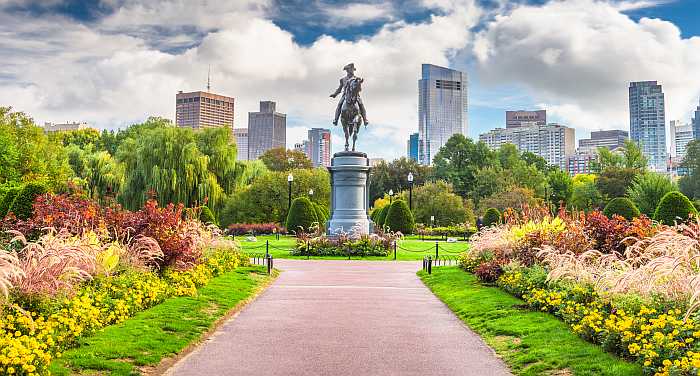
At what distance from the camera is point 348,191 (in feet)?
112

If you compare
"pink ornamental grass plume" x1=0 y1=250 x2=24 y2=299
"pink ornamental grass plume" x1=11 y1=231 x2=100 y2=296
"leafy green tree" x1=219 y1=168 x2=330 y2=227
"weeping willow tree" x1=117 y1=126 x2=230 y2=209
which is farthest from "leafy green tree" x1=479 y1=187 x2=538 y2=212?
"pink ornamental grass plume" x1=0 y1=250 x2=24 y2=299

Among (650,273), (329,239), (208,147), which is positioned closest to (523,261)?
(650,273)

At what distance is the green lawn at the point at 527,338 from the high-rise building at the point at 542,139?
17337 centimetres

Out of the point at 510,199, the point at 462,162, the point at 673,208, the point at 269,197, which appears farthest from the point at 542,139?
the point at 673,208

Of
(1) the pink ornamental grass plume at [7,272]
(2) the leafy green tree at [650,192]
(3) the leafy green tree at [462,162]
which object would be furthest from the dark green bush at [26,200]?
(3) the leafy green tree at [462,162]

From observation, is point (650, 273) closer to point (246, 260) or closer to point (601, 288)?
point (601, 288)

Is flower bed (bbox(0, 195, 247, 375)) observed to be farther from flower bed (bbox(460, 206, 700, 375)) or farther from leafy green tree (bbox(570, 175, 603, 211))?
leafy green tree (bbox(570, 175, 603, 211))

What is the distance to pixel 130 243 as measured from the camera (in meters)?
15.6

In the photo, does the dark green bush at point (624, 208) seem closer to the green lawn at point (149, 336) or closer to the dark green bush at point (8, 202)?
the green lawn at point (149, 336)

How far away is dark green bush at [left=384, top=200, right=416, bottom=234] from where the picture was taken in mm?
43250

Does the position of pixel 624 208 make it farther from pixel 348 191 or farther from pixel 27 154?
pixel 27 154

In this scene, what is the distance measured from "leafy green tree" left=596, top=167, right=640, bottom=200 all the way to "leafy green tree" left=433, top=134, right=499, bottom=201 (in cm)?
1408

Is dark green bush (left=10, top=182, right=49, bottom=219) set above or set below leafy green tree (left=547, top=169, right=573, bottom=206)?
below

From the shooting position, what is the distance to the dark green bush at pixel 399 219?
43250 mm
